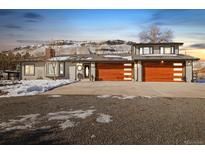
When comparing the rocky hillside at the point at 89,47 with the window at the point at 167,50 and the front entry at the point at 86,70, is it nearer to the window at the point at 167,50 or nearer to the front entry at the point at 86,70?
the front entry at the point at 86,70

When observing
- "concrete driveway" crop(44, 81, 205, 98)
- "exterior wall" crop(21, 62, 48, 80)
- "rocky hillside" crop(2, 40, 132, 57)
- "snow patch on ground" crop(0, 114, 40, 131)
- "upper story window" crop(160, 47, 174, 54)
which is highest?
"rocky hillside" crop(2, 40, 132, 57)

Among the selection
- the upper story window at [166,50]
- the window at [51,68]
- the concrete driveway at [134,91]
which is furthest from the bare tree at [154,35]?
the concrete driveway at [134,91]

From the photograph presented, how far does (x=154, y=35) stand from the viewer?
42.0 metres

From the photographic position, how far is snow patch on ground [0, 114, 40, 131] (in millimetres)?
6395

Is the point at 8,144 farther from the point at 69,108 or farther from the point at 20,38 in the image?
the point at 20,38

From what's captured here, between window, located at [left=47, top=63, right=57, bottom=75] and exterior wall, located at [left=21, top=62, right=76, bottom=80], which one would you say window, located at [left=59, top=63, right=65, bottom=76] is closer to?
exterior wall, located at [left=21, top=62, right=76, bottom=80]

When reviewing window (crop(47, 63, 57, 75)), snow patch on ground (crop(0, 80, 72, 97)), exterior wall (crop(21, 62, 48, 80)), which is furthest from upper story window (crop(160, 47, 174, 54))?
snow patch on ground (crop(0, 80, 72, 97))

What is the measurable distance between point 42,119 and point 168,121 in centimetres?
372

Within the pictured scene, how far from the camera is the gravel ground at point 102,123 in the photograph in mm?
5492

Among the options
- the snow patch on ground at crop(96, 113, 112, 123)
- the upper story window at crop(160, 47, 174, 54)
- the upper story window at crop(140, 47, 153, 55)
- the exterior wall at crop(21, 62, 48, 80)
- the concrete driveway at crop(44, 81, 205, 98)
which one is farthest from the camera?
the exterior wall at crop(21, 62, 48, 80)

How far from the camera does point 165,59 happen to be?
78.3ft

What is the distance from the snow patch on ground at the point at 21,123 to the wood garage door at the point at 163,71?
18368 mm

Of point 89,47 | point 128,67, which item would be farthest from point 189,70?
point 89,47
